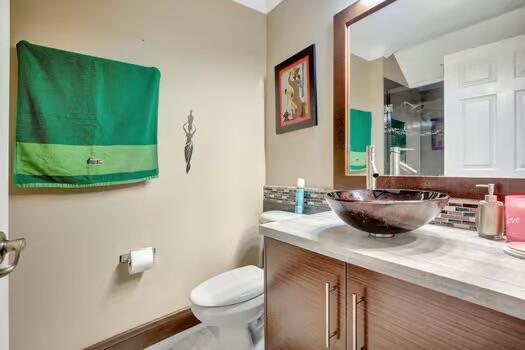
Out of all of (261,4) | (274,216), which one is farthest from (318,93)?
(261,4)

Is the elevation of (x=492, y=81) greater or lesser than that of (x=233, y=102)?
lesser

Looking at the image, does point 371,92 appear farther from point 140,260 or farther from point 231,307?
point 140,260

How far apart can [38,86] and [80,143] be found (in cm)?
31

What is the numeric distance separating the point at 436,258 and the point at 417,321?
165mm

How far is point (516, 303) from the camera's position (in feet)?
1.44

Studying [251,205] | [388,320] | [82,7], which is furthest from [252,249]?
[82,7]

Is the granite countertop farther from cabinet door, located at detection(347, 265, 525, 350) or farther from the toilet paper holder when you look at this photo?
the toilet paper holder

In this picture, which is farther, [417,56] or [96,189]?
[96,189]

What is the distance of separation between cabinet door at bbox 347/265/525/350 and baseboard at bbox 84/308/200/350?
130cm

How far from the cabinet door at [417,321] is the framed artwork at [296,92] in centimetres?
112

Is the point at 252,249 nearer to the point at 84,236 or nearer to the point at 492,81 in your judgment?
the point at 84,236

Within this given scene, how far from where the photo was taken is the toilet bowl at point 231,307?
1.23 m

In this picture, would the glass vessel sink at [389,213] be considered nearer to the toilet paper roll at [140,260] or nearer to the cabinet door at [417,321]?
the cabinet door at [417,321]

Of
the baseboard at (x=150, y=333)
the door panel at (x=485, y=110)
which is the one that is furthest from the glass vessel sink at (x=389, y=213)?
the baseboard at (x=150, y=333)
